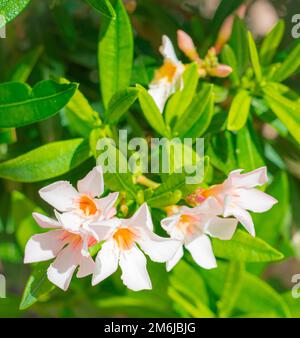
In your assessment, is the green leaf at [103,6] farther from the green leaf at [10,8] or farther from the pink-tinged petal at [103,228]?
the pink-tinged petal at [103,228]

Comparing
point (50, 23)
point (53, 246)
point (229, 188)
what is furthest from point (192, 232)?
point (50, 23)

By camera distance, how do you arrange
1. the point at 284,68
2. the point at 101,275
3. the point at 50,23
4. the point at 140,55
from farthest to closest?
the point at 50,23 → the point at 140,55 → the point at 284,68 → the point at 101,275

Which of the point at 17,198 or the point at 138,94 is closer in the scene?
the point at 138,94

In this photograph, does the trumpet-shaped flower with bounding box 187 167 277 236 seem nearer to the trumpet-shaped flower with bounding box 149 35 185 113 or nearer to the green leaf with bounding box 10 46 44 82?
the trumpet-shaped flower with bounding box 149 35 185 113

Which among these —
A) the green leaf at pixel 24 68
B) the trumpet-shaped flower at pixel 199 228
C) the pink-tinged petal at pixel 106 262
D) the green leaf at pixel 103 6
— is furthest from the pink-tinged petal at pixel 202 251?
the green leaf at pixel 24 68

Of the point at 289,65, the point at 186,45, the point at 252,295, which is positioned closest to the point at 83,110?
the point at 186,45

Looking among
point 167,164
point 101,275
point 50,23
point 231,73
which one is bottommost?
point 101,275

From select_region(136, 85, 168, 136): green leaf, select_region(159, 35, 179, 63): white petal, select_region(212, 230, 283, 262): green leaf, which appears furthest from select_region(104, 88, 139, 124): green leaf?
select_region(212, 230, 283, 262): green leaf

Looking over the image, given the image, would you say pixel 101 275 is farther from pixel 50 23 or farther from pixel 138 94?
pixel 50 23

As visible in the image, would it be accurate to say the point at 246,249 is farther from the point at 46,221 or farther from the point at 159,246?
the point at 46,221
